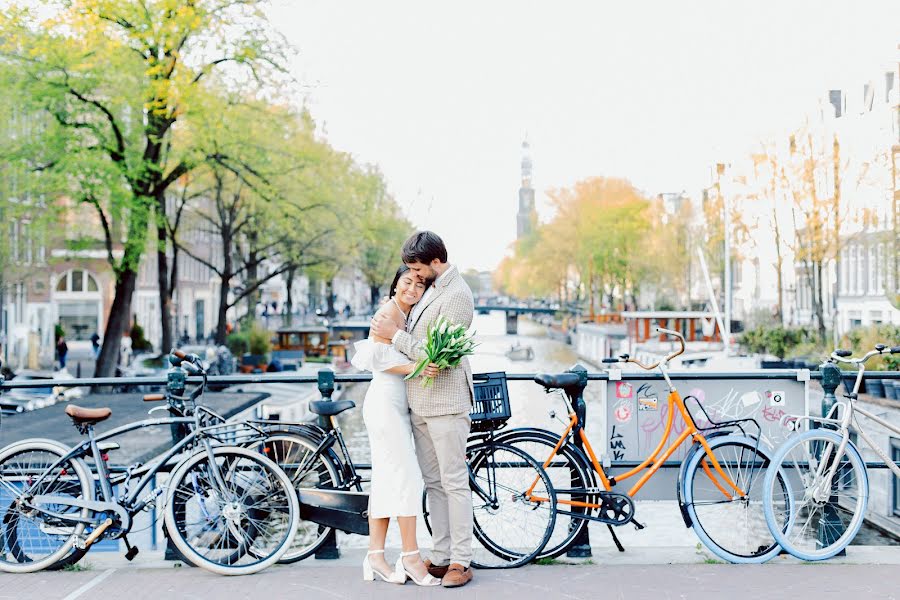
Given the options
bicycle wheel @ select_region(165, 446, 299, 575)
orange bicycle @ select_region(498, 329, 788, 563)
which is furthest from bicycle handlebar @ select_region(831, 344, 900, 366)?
bicycle wheel @ select_region(165, 446, 299, 575)

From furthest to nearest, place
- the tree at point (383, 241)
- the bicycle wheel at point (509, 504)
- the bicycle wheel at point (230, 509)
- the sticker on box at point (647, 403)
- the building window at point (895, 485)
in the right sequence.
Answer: the tree at point (383, 241), the building window at point (895, 485), the sticker on box at point (647, 403), the bicycle wheel at point (509, 504), the bicycle wheel at point (230, 509)

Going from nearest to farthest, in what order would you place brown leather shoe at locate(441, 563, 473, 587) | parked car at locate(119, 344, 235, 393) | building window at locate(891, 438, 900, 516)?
brown leather shoe at locate(441, 563, 473, 587)
building window at locate(891, 438, 900, 516)
parked car at locate(119, 344, 235, 393)

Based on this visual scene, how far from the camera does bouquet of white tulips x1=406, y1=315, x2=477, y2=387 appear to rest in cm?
539

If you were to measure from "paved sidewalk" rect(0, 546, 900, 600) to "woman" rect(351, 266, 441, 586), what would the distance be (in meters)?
0.13

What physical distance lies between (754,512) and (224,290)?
36.0 meters

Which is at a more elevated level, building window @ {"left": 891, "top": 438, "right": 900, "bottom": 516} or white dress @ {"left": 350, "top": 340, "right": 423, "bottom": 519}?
white dress @ {"left": 350, "top": 340, "right": 423, "bottom": 519}

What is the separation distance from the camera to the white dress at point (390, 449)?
18.5 ft

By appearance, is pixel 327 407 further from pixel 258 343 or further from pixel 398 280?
pixel 258 343

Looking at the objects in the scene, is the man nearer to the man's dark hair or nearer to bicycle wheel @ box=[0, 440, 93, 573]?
the man's dark hair

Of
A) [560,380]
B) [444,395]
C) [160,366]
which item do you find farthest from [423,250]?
[160,366]

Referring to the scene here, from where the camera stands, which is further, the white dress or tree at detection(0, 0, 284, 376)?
tree at detection(0, 0, 284, 376)

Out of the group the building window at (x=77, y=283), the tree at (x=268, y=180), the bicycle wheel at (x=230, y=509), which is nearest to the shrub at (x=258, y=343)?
the tree at (x=268, y=180)

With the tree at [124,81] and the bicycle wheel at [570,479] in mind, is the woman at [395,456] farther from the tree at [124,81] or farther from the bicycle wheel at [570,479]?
the tree at [124,81]

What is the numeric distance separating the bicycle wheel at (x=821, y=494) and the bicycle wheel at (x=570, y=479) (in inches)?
39.0
